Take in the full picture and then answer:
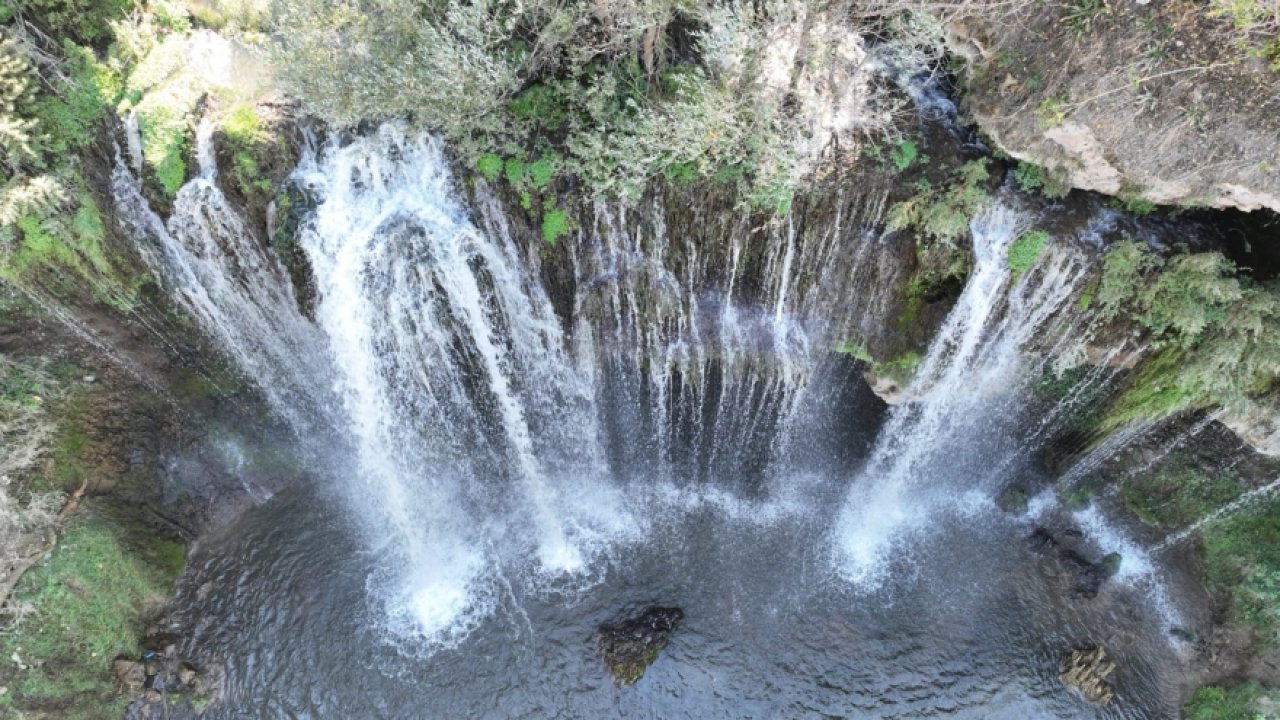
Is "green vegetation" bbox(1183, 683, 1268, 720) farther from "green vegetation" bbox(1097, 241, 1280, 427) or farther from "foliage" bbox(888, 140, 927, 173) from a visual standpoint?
"foliage" bbox(888, 140, 927, 173)

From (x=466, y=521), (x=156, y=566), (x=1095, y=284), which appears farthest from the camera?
(x=466, y=521)

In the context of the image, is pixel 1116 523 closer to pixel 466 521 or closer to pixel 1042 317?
pixel 1042 317

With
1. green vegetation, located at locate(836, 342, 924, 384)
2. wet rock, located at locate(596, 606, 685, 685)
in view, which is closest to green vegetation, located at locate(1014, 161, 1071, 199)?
green vegetation, located at locate(836, 342, 924, 384)

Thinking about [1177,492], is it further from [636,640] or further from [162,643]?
[162,643]

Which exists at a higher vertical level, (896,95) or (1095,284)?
(896,95)

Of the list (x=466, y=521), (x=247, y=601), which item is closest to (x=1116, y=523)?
(x=466, y=521)

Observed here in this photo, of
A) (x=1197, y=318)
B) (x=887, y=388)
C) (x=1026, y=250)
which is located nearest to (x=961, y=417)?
(x=887, y=388)
